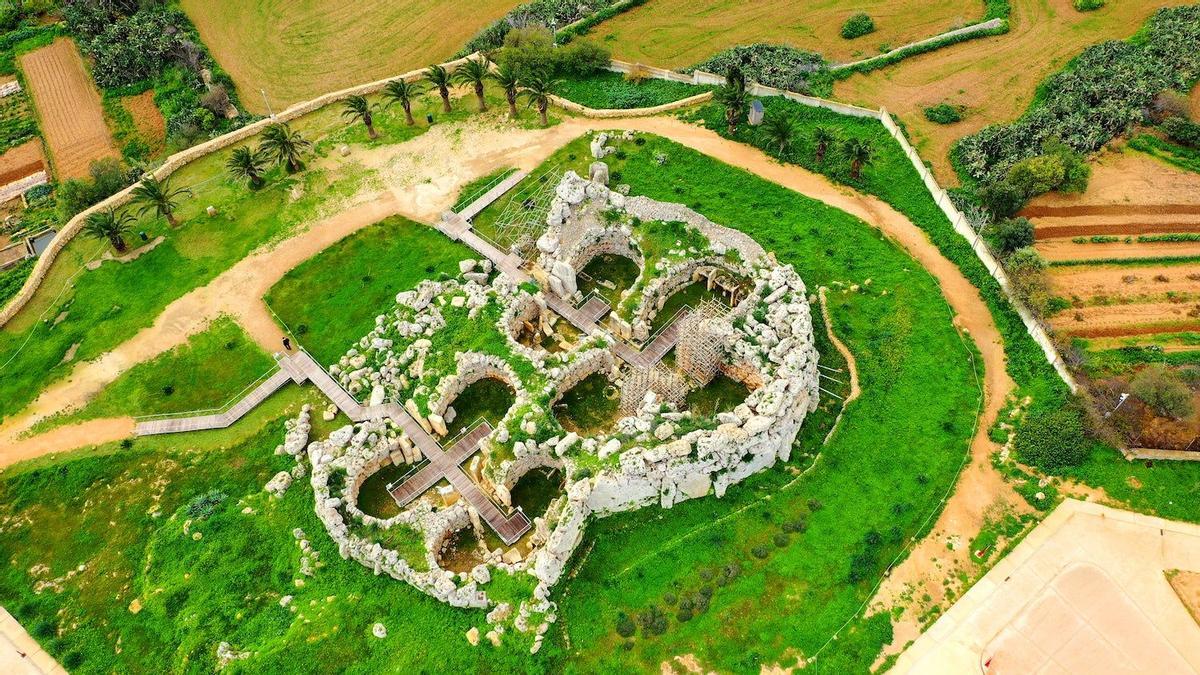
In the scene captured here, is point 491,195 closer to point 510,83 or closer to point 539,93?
point 539,93

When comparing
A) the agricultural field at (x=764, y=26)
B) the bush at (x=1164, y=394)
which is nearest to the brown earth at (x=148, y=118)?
the agricultural field at (x=764, y=26)

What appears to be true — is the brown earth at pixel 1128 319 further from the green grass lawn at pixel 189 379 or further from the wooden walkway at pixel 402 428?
the green grass lawn at pixel 189 379

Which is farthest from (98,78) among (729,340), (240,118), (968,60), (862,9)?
(968,60)

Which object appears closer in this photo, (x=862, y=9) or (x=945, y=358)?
(x=945, y=358)

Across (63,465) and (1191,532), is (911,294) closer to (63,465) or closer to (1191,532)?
(1191,532)

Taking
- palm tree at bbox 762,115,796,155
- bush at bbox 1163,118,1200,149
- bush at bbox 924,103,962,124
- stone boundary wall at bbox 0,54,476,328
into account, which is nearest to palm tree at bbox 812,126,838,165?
palm tree at bbox 762,115,796,155

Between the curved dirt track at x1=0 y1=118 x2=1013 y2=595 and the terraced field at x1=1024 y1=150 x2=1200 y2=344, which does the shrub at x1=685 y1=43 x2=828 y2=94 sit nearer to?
the curved dirt track at x1=0 y1=118 x2=1013 y2=595
